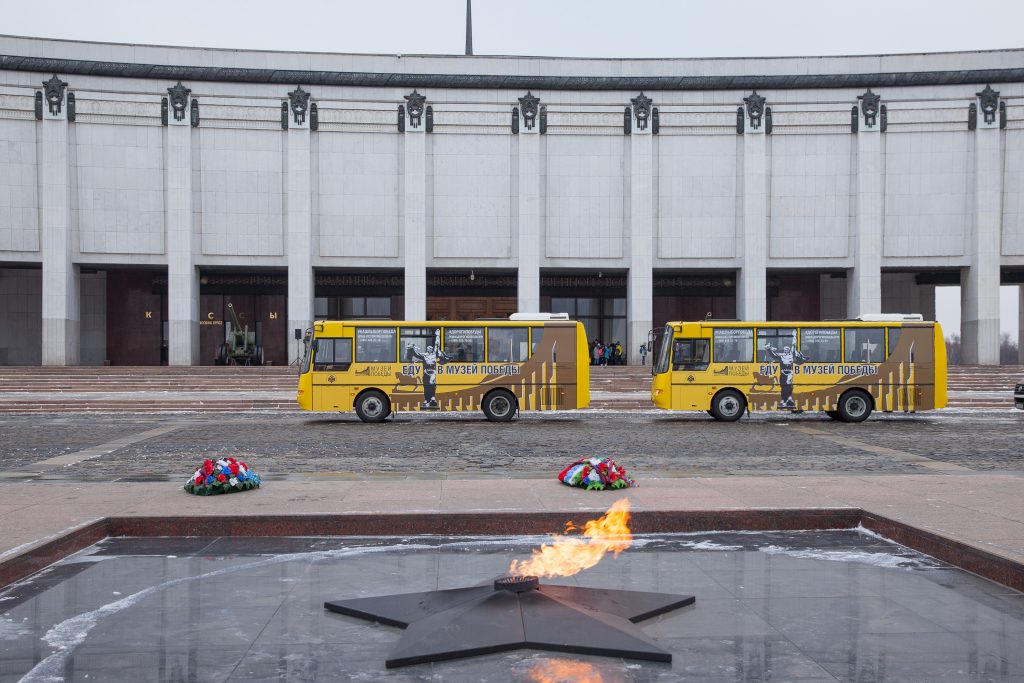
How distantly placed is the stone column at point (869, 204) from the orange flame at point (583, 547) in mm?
39479

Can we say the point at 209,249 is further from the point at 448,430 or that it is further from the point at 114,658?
the point at 114,658

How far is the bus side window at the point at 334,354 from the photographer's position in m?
23.4

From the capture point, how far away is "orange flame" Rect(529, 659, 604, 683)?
4.11 metres

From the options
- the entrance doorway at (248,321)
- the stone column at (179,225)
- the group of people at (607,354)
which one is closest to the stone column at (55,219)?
the stone column at (179,225)

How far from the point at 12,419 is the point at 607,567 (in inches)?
878

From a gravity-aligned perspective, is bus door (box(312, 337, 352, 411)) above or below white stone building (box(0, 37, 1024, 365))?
below

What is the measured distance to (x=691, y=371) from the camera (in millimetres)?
23531

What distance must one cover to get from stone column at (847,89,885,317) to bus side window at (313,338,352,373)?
3012 cm

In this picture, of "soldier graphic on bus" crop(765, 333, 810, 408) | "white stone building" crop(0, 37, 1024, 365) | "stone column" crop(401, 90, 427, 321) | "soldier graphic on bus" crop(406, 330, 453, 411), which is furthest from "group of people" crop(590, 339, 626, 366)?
"soldier graphic on bus" crop(406, 330, 453, 411)

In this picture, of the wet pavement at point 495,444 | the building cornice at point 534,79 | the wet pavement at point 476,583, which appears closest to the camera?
the wet pavement at point 476,583

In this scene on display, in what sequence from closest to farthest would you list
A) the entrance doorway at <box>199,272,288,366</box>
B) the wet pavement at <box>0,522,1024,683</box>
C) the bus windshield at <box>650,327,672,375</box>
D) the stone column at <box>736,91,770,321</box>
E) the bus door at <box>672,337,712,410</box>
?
the wet pavement at <box>0,522,1024,683</box>
the bus door at <box>672,337,712,410</box>
the bus windshield at <box>650,327,672,375</box>
the stone column at <box>736,91,770,321</box>
the entrance doorway at <box>199,272,288,366</box>

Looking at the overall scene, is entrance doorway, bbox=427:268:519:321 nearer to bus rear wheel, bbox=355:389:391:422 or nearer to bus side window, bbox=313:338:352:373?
bus side window, bbox=313:338:352:373

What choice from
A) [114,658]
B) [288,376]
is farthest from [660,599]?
[288,376]

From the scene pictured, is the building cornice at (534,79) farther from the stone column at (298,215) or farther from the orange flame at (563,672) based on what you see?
the orange flame at (563,672)
